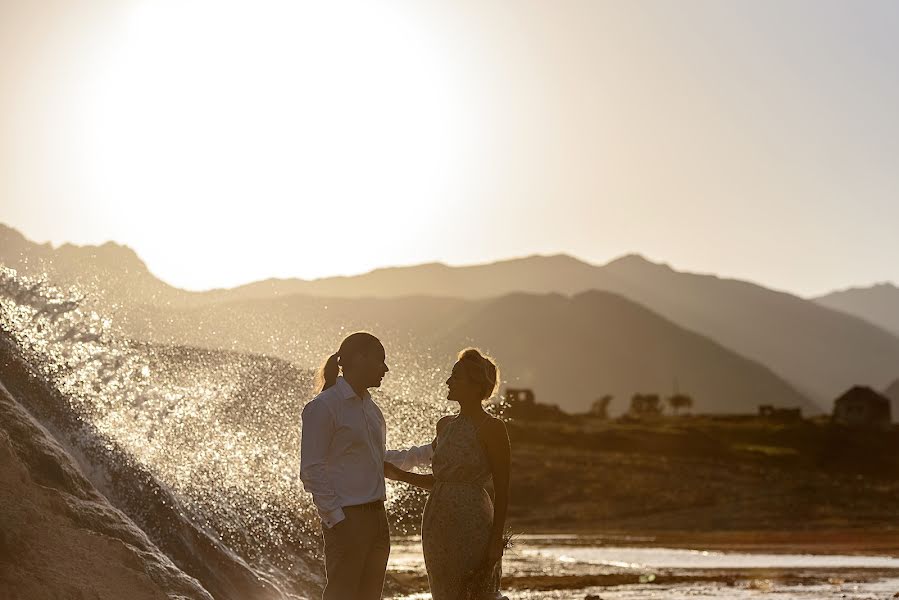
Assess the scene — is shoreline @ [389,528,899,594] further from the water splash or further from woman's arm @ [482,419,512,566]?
woman's arm @ [482,419,512,566]

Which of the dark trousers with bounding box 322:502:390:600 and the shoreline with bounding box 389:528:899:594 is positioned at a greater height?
the dark trousers with bounding box 322:502:390:600

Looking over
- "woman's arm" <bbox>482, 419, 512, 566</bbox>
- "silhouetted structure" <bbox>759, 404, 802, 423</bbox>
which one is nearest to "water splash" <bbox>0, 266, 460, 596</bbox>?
"woman's arm" <bbox>482, 419, 512, 566</bbox>

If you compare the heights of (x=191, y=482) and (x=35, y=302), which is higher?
(x=35, y=302)

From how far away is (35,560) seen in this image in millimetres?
7824

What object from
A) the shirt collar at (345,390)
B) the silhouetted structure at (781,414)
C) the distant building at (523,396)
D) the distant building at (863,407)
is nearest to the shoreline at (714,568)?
the shirt collar at (345,390)

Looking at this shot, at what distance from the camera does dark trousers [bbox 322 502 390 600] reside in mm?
6664

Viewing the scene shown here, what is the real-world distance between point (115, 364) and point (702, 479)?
45.6 meters

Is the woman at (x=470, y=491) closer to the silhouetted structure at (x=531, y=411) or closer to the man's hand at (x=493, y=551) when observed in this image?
the man's hand at (x=493, y=551)

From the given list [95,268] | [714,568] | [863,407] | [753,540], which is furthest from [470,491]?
[863,407]

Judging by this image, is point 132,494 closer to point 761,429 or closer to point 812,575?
point 812,575

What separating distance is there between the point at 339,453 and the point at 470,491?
96 centimetres

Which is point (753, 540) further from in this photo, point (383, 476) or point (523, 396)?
point (523, 396)

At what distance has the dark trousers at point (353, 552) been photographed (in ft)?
21.9

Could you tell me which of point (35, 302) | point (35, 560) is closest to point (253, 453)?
point (35, 302)
